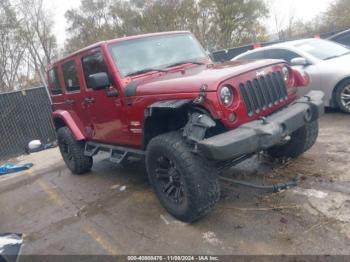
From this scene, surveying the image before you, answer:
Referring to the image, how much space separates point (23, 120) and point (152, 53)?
724 centimetres

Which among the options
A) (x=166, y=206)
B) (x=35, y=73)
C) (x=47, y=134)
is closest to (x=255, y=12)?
(x=35, y=73)

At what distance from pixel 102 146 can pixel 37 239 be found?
1.66 m

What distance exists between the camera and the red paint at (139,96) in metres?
3.22

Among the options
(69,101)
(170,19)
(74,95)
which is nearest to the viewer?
(74,95)

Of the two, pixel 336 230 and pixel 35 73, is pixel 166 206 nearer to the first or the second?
pixel 336 230

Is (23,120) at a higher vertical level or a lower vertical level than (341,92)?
higher

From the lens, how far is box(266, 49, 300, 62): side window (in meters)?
7.00

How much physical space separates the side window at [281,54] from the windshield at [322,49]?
0.24m

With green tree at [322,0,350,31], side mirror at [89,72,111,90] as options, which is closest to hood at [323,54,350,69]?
side mirror at [89,72,111,90]

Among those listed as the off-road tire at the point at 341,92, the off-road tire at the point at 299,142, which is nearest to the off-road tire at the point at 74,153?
the off-road tire at the point at 299,142

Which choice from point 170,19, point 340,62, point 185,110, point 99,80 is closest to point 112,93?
point 99,80

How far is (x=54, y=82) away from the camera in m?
6.18

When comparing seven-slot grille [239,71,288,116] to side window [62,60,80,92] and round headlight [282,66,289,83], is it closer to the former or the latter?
round headlight [282,66,289,83]

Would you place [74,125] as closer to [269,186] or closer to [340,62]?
[269,186]
